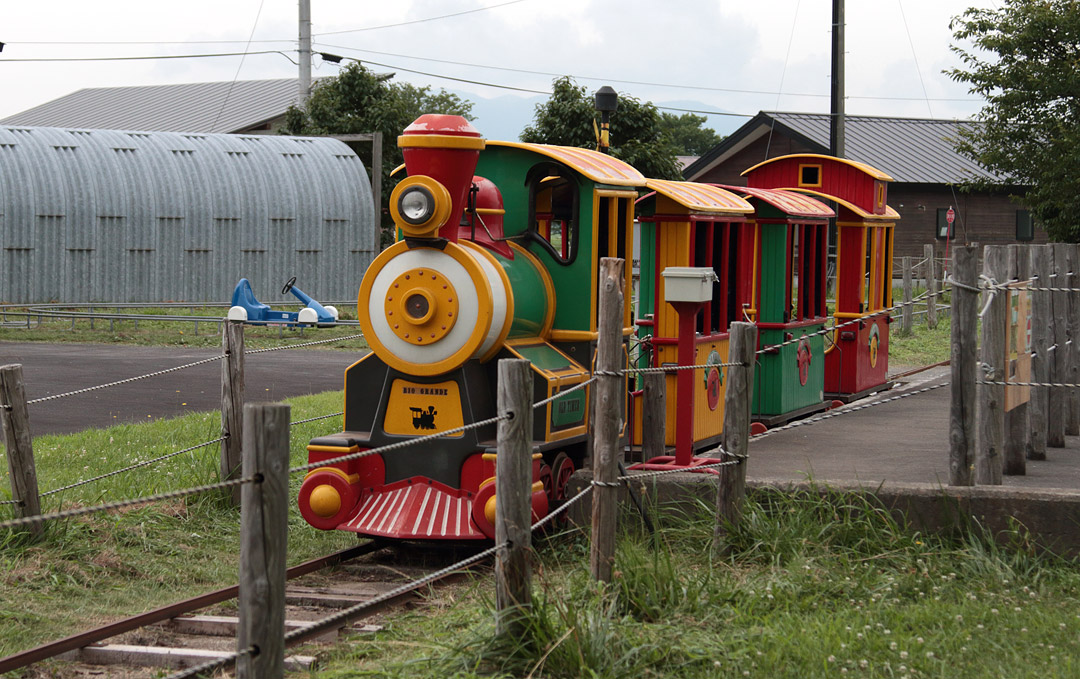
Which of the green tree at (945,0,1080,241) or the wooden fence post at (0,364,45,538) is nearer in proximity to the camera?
the wooden fence post at (0,364,45,538)

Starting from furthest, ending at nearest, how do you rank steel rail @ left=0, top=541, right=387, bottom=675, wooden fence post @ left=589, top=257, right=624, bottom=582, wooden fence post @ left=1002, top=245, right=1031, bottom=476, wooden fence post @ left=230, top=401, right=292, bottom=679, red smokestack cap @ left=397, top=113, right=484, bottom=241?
wooden fence post @ left=1002, top=245, right=1031, bottom=476 < red smokestack cap @ left=397, top=113, right=484, bottom=241 < wooden fence post @ left=589, top=257, right=624, bottom=582 < steel rail @ left=0, top=541, right=387, bottom=675 < wooden fence post @ left=230, top=401, right=292, bottom=679

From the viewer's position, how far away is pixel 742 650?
5.22 metres

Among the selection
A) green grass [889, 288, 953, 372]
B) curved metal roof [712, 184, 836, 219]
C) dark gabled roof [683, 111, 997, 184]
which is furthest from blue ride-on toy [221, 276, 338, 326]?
dark gabled roof [683, 111, 997, 184]

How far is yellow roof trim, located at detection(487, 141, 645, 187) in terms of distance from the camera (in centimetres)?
840

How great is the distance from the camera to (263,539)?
400cm

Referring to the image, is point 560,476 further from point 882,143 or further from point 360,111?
point 882,143

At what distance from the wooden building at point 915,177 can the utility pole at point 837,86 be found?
13.1m

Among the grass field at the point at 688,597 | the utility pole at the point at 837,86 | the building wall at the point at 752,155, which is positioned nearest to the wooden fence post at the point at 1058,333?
the grass field at the point at 688,597

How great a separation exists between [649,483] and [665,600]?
176 centimetres

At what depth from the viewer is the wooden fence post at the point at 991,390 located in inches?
295

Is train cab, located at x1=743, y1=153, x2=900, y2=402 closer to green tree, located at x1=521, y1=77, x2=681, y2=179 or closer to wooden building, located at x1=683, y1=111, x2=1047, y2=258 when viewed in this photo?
green tree, located at x1=521, y1=77, x2=681, y2=179

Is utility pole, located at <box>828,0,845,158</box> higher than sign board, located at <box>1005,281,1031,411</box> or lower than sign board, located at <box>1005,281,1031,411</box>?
higher

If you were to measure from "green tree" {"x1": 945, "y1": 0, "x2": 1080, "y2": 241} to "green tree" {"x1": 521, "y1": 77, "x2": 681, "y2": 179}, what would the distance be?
591 cm

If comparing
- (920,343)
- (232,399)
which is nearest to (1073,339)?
(232,399)
